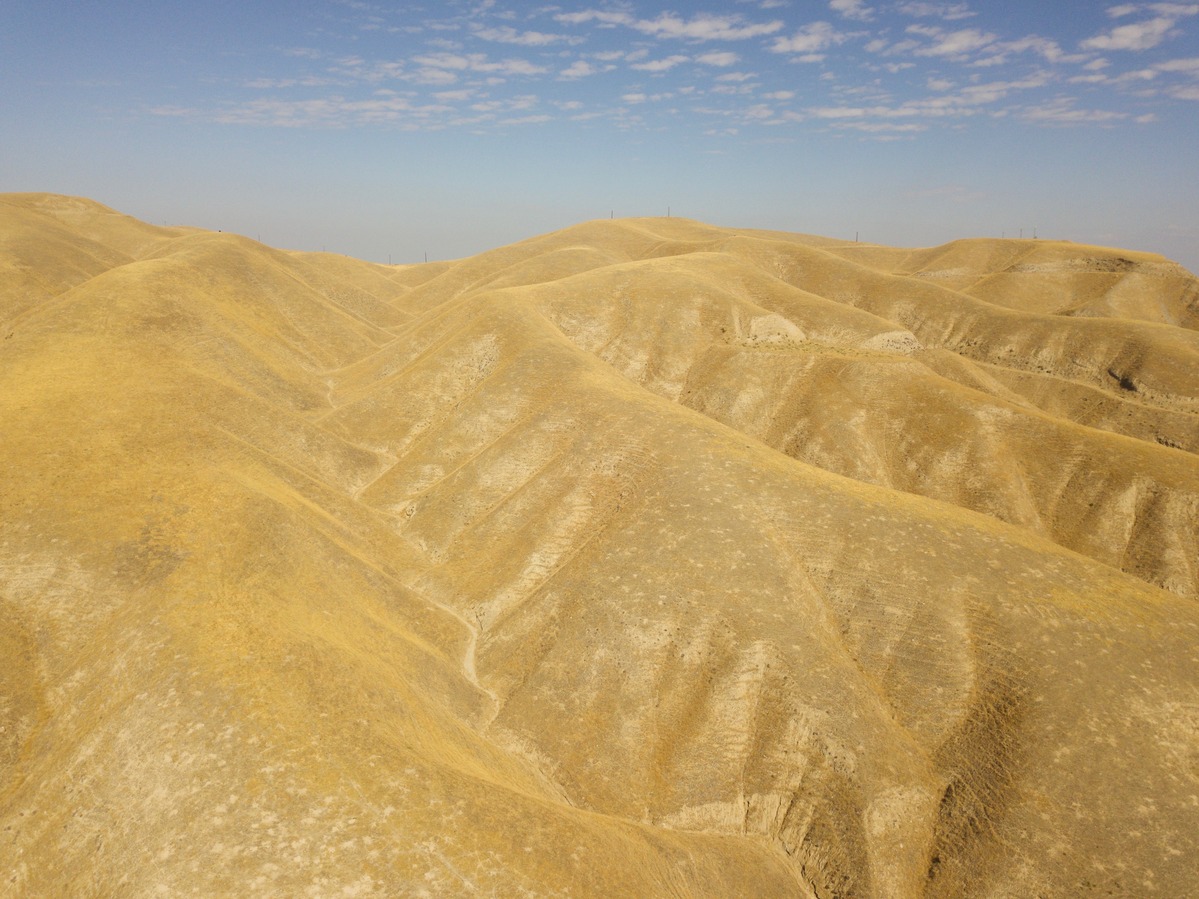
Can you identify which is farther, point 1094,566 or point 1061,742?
point 1094,566

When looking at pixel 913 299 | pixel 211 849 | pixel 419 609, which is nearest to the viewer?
pixel 211 849

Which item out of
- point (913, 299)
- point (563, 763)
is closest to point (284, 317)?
point (563, 763)

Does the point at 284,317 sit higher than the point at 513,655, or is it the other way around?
the point at 284,317

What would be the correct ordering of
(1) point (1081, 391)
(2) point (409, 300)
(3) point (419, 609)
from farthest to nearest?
(2) point (409, 300) < (1) point (1081, 391) < (3) point (419, 609)

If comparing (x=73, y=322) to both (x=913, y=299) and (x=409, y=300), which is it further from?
(x=913, y=299)

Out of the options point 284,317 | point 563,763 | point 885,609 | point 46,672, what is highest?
point 284,317

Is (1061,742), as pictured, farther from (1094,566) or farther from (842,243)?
(842,243)
